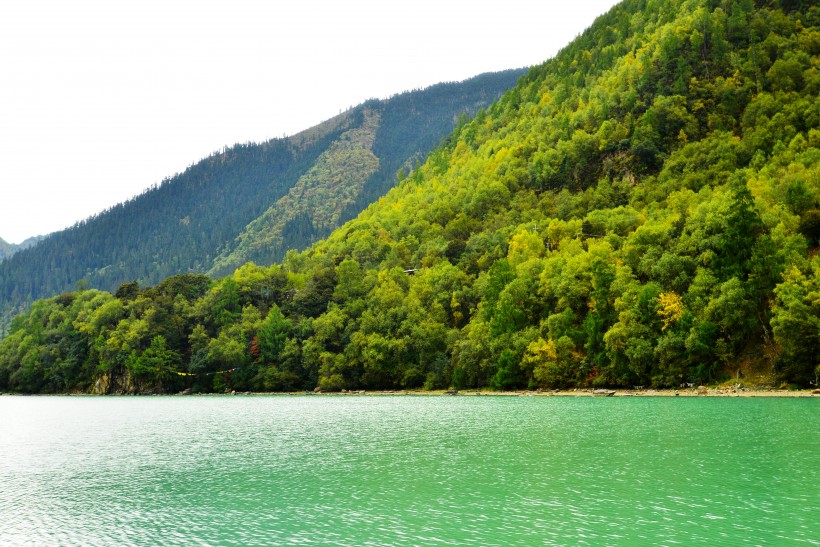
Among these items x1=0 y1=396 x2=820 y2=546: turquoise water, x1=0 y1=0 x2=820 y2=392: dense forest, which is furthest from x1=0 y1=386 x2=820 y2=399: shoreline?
x1=0 y1=396 x2=820 y2=546: turquoise water

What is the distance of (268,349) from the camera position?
6265 inches

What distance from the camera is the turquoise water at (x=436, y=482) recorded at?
27266mm

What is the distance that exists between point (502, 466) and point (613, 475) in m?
7.14

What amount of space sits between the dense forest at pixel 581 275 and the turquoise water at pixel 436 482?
95.0ft

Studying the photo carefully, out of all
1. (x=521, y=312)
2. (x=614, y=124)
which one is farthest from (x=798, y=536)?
(x=614, y=124)

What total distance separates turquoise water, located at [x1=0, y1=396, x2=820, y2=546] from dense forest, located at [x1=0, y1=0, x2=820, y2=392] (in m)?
29.0

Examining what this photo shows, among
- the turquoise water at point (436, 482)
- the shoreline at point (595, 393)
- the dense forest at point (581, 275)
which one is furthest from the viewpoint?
the dense forest at point (581, 275)

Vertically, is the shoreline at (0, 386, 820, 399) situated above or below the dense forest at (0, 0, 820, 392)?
below

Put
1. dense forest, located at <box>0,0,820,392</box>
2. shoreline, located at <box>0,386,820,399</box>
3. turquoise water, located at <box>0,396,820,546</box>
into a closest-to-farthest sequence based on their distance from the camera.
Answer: turquoise water, located at <box>0,396,820,546</box>
shoreline, located at <box>0,386,820,399</box>
dense forest, located at <box>0,0,820,392</box>

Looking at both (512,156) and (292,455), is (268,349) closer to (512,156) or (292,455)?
(512,156)

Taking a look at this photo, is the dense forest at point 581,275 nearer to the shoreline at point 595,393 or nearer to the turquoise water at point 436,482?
the shoreline at point 595,393

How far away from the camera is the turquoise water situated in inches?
1073

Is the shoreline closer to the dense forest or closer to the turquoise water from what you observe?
the dense forest

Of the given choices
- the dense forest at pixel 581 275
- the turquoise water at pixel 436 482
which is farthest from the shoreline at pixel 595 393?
the turquoise water at pixel 436 482
